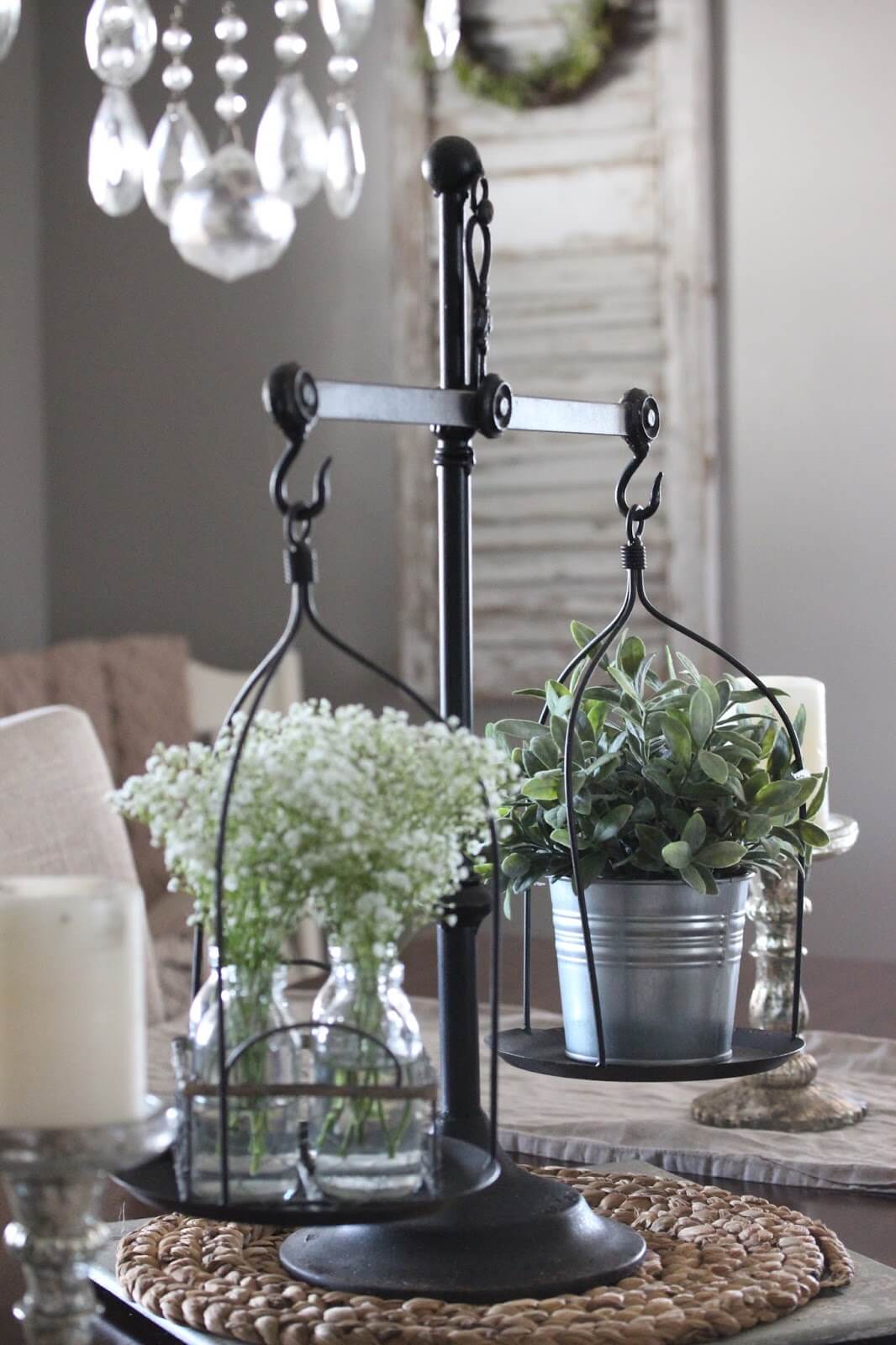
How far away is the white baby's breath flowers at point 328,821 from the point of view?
0.67 meters

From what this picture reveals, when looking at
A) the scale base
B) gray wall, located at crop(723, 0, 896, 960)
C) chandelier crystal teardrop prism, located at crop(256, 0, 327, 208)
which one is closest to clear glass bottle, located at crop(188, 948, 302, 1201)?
the scale base

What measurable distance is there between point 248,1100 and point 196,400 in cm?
325

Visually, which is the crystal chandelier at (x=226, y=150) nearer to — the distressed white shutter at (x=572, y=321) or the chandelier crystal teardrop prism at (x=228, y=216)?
the chandelier crystal teardrop prism at (x=228, y=216)

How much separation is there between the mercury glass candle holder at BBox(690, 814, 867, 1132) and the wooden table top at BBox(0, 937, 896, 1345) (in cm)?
14

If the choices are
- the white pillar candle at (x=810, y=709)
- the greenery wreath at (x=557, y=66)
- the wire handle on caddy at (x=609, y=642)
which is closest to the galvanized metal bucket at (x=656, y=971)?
the wire handle on caddy at (x=609, y=642)

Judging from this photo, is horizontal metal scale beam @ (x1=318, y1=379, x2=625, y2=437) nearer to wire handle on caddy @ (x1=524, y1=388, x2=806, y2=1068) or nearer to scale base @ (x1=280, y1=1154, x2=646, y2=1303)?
wire handle on caddy @ (x1=524, y1=388, x2=806, y2=1068)

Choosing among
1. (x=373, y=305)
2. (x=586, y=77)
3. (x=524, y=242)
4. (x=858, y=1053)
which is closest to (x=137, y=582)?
(x=373, y=305)

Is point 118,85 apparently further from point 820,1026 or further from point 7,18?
point 820,1026

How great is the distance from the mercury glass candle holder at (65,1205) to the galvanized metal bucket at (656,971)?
1.00ft

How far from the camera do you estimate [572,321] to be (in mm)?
3283

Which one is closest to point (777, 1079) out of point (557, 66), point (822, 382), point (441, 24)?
point (441, 24)

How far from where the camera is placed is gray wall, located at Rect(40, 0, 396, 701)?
3588 mm

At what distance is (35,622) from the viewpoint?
156 inches

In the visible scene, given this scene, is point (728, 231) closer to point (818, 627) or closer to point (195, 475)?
point (818, 627)
